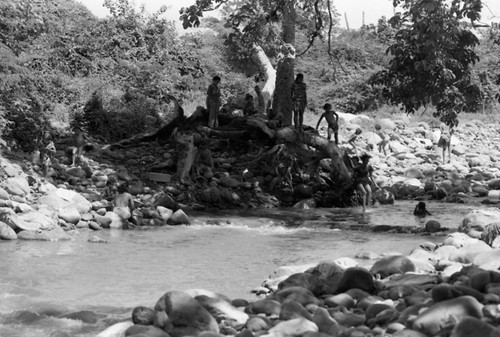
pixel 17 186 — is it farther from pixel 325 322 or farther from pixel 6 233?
pixel 325 322

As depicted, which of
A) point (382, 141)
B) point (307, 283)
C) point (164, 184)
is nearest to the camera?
point (307, 283)

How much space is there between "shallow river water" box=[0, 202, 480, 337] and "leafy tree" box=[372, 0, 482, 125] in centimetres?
215

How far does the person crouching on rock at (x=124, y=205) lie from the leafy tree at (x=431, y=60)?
183 inches

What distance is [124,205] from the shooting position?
1252cm

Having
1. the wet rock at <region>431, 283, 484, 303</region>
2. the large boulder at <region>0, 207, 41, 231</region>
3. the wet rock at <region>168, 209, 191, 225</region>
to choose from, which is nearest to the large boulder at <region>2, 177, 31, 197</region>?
the large boulder at <region>0, 207, 41, 231</region>

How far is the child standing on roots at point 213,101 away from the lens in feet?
53.3

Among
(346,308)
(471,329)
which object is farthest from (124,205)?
(471,329)

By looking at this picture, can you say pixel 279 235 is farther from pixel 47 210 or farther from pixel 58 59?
pixel 58 59

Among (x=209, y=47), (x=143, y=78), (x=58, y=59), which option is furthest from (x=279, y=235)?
(x=209, y=47)

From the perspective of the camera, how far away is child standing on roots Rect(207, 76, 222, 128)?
53.3 ft

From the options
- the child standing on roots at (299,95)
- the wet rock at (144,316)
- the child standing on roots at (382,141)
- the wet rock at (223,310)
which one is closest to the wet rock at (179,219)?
the child standing on roots at (299,95)

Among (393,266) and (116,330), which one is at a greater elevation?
(393,266)

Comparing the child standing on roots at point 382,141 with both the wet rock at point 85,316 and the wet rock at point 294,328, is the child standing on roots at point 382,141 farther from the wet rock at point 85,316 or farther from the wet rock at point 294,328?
the wet rock at point 294,328

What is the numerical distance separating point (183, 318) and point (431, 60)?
560 centimetres
